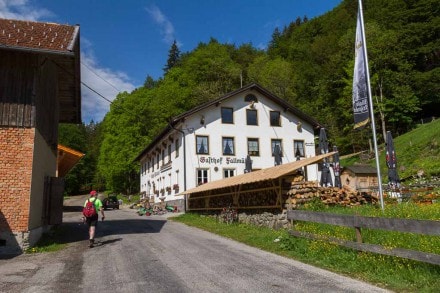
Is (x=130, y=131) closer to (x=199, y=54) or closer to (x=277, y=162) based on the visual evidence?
(x=199, y=54)

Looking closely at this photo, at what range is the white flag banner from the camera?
1301cm

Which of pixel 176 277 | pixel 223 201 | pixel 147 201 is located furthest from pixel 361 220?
Result: pixel 147 201

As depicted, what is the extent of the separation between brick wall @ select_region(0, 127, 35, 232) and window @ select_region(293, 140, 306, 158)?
85.0 feet

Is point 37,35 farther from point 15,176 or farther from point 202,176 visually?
point 202,176

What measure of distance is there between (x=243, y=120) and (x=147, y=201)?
1559cm

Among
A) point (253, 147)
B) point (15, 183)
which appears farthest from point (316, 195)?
point (253, 147)

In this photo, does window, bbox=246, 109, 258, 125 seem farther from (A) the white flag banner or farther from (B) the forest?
(A) the white flag banner

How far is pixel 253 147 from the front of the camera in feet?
110

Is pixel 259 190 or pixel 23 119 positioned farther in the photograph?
pixel 259 190

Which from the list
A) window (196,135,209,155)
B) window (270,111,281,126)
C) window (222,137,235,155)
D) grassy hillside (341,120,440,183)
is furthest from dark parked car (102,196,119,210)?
grassy hillside (341,120,440,183)

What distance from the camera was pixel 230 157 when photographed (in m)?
32.4

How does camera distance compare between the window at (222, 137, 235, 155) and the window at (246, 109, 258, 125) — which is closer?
the window at (222, 137, 235, 155)

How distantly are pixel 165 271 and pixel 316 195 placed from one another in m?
7.82

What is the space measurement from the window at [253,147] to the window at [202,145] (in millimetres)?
3991
